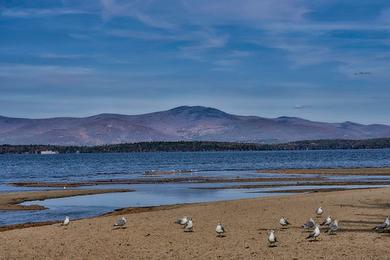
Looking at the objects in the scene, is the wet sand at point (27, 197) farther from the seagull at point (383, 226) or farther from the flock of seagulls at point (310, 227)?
the seagull at point (383, 226)

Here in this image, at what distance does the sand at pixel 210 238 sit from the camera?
66.2 feet

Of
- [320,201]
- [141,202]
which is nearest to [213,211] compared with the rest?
[320,201]

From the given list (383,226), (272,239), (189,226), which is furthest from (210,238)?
(383,226)

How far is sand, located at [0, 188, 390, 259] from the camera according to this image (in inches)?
794

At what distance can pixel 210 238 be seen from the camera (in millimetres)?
23516

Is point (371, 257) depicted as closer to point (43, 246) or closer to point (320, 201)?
point (43, 246)

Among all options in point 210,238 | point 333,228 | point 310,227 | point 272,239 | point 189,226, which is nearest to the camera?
point 272,239

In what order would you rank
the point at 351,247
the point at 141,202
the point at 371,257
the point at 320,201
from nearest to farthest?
the point at 371,257 < the point at 351,247 < the point at 320,201 < the point at 141,202

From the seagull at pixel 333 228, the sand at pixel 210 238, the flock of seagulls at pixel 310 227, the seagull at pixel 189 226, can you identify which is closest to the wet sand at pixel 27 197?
the sand at pixel 210 238

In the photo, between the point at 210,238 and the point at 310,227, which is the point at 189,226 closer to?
the point at 210,238

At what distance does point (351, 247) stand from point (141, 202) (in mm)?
26978

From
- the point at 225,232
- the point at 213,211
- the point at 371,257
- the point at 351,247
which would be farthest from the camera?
the point at 213,211

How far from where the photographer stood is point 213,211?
33.5 m

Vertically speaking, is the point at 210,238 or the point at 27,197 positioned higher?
the point at 210,238
